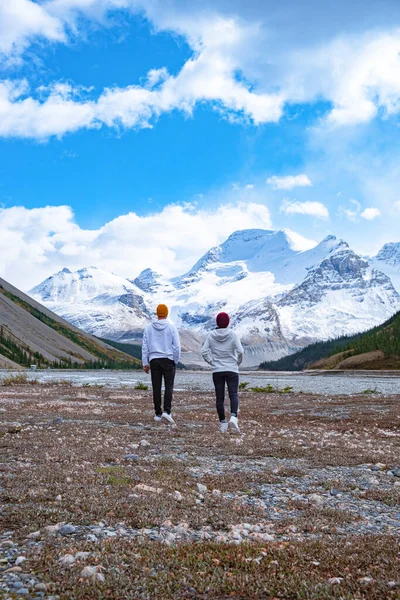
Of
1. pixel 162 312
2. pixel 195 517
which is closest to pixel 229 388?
pixel 162 312

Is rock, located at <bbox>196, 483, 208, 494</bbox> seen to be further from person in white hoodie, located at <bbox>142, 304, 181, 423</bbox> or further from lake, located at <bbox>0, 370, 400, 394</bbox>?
lake, located at <bbox>0, 370, 400, 394</bbox>

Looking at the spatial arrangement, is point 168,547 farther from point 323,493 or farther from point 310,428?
point 310,428

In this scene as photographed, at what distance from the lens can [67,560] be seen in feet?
16.8

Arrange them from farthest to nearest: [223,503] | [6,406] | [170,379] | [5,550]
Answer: [6,406] < [170,379] < [223,503] < [5,550]

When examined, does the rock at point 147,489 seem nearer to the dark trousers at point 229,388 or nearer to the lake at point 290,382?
the dark trousers at point 229,388

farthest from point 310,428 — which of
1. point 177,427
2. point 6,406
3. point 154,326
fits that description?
point 6,406

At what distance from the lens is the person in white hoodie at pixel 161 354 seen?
18312mm

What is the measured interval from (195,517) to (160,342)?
11804mm

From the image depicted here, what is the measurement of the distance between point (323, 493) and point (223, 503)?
6.67 ft

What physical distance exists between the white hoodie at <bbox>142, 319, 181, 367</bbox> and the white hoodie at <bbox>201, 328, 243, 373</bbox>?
1534mm

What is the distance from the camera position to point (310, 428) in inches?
725

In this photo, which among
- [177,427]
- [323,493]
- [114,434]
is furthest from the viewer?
[177,427]

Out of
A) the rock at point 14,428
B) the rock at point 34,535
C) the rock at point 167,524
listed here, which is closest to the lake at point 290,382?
the rock at point 14,428

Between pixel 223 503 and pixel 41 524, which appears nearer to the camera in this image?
pixel 41 524
